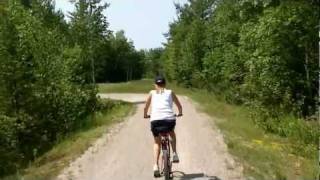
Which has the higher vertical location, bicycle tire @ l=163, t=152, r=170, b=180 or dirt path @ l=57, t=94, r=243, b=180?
bicycle tire @ l=163, t=152, r=170, b=180

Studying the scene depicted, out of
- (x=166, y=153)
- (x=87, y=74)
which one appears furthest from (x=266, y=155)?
(x=87, y=74)

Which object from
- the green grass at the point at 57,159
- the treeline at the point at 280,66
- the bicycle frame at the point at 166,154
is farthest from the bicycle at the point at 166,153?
the treeline at the point at 280,66

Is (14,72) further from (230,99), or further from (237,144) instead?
(230,99)

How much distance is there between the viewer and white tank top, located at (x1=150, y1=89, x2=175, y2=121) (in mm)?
10188

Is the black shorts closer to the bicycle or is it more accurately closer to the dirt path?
the bicycle

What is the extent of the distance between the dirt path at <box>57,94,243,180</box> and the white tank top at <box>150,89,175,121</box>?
143 centimetres

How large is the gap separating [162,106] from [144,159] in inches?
144

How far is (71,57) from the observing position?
105ft

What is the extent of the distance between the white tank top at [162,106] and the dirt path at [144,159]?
1429mm

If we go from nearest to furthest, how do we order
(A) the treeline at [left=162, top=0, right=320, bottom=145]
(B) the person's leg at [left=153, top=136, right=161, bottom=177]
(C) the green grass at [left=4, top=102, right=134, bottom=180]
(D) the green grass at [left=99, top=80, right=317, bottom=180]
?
(B) the person's leg at [left=153, top=136, right=161, bottom=177], (D) the green grass at [left=99, top=80, right=317, bottom=180], (C) the green grass at [left=4, top=102, right=134, bottom=180], (A) the treeline at [left=162, top=0, right=320, bottom=145]

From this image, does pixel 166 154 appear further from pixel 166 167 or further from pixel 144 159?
pixel 144 159

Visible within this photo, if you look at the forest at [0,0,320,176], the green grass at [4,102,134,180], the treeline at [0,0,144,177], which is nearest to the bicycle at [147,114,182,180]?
the green grass at [4,102,134,180]

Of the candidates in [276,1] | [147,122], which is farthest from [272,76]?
[276,1]

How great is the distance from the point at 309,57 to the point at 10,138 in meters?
13.2
